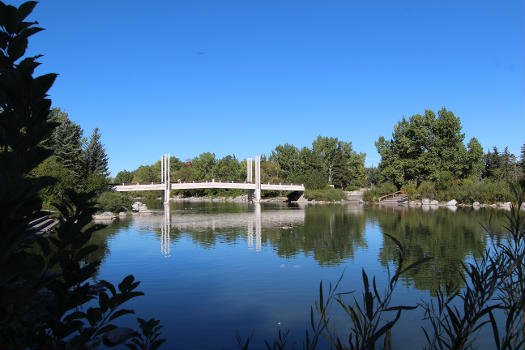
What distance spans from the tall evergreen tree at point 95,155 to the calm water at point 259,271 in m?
16.7

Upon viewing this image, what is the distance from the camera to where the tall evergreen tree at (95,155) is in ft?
108

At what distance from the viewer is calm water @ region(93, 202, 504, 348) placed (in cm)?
603

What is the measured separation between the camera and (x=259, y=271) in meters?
9.95

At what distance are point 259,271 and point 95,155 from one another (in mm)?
27943

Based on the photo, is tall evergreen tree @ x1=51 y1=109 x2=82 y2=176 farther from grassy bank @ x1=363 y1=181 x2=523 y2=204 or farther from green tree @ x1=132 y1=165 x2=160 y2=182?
green tree @ x1=132 y1=165 x2=160 y2=182

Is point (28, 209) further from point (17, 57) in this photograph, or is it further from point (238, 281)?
point (238, 281)

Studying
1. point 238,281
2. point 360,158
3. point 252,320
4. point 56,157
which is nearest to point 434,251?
point 238,281

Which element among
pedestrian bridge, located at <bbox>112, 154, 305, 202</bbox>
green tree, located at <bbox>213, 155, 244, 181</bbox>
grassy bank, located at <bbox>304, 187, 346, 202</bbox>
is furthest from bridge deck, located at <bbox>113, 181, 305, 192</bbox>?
green tree, located at <bbox>213, 155, 244, 181</bbox>

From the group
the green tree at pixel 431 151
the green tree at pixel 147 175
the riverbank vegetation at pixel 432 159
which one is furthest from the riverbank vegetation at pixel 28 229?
the green tree at pixel 147 175

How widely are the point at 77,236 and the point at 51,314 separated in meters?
0.42

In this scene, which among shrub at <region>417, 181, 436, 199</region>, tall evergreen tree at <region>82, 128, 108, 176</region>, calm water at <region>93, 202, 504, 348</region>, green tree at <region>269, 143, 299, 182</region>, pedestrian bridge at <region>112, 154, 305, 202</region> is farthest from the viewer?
green tree at <region>269, 143, 299, 182</region>

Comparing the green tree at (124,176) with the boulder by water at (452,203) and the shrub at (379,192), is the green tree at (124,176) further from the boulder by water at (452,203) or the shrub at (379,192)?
the boulder by water at (452,203)

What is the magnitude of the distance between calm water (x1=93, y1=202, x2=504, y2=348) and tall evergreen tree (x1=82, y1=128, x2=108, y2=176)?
54.9 feet

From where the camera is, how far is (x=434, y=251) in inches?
473
